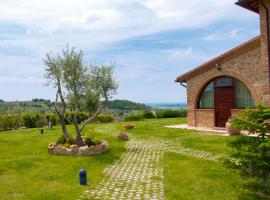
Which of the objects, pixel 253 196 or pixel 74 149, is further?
pixel 74 149

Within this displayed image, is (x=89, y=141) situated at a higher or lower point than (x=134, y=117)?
lower

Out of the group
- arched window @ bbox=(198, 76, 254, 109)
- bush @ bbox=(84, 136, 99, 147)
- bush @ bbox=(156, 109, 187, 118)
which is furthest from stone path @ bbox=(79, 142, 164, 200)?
bush @ bbox=(156, 109, 187, 118)

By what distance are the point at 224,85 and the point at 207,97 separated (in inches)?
77.6

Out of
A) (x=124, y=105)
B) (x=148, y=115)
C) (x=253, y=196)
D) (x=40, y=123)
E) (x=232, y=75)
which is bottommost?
(x=253, y=196)

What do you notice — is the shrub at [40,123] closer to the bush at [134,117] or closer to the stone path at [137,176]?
the bush at [134,117]

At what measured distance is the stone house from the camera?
66.3 feet

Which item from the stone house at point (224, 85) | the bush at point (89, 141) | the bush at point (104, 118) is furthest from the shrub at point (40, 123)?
the bush at point (89, 141)

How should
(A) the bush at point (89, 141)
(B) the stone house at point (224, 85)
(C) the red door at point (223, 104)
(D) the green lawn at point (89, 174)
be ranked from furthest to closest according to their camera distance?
(C) the red door at point (223, 104) < (B) the stone house at point (224, 85) < (A) the bush at point (89, 141) < (D) the green lawn at point (89, 174)

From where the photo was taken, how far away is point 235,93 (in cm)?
2217

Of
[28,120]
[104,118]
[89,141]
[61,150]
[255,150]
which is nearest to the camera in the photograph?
[255,150]

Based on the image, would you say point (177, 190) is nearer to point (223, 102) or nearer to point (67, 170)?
point (67, 170)

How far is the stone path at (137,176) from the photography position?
9.03 meters

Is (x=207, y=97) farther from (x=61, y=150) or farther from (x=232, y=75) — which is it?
(x=61, y=150)

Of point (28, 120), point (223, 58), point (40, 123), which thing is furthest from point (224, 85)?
point (28, 120)
